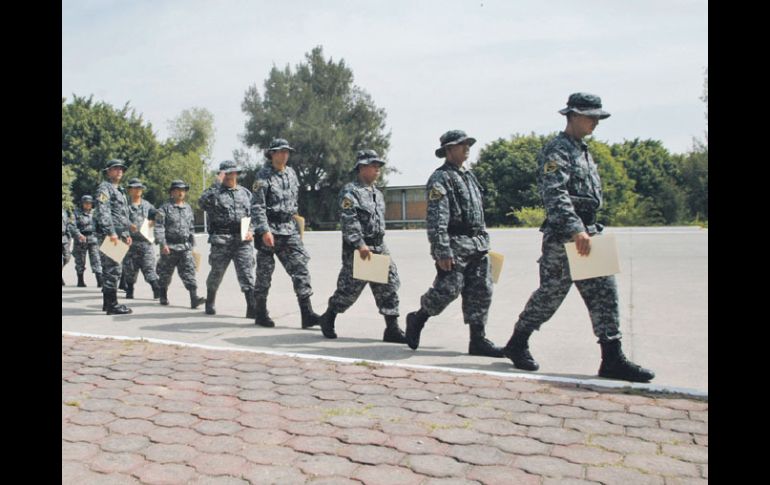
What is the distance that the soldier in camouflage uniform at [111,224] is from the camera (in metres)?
8.52

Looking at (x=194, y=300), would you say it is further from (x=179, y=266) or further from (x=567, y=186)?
(x=567, y=186)

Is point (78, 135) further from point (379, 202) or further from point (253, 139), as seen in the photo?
point (379, 202)

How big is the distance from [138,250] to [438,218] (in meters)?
6.44

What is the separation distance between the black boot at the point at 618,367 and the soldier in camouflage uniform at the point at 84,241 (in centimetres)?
1005

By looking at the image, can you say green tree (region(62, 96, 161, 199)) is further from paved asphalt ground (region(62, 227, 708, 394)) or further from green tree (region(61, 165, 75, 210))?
paved asphalt ground (region(62, 227, 708, 394))

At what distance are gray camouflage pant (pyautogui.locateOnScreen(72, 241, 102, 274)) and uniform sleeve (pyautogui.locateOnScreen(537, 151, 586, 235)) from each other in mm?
9905

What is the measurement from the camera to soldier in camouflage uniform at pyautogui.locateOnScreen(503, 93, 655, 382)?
496cm

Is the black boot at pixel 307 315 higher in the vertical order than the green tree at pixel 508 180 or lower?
lower

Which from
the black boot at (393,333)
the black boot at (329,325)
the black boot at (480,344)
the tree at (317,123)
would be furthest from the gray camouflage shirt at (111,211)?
the tree at (317,123)

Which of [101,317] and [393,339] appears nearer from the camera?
[393,339]

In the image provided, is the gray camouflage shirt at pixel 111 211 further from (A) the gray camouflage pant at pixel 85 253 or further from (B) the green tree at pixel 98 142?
(B) the green tree at pixel 98 142
